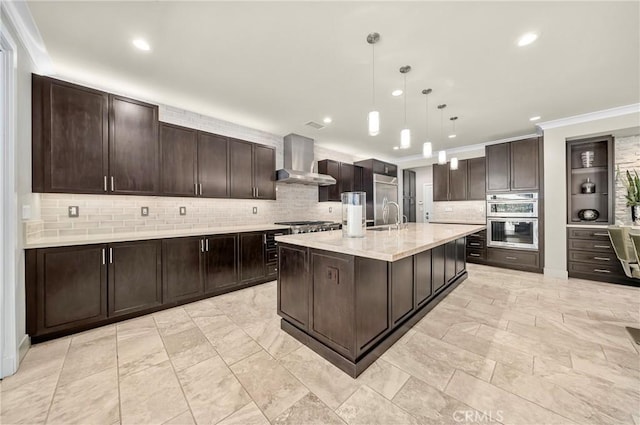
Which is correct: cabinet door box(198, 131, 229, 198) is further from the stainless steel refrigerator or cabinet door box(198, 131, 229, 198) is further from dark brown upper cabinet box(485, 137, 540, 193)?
dark brown upper cabinet box(485, 137, 540, 193)

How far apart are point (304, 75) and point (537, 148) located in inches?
177

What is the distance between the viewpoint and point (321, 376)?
5.55ft

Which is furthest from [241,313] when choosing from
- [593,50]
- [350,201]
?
[593,50]

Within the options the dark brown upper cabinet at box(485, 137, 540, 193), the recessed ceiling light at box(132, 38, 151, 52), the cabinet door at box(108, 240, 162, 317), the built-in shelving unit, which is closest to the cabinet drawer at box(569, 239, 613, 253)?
the built-in shelving unit

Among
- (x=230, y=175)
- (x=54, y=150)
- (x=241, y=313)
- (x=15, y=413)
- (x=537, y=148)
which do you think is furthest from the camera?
(x=537, y=148)

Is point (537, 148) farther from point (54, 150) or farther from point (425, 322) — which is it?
point (54, 150)

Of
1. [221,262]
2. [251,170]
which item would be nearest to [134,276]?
[221,262]

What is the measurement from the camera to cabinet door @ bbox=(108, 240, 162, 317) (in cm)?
245

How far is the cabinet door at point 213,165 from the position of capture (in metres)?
3.39

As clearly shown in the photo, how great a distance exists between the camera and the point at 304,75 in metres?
2.58

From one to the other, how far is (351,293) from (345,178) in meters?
4.10

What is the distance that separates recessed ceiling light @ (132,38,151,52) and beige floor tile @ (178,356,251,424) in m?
2.74

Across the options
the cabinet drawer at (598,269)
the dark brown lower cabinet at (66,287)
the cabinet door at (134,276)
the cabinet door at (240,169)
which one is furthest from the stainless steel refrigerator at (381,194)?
the dark brown lower cabinet at (66,287)

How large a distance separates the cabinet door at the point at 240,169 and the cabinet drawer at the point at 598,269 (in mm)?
5569
